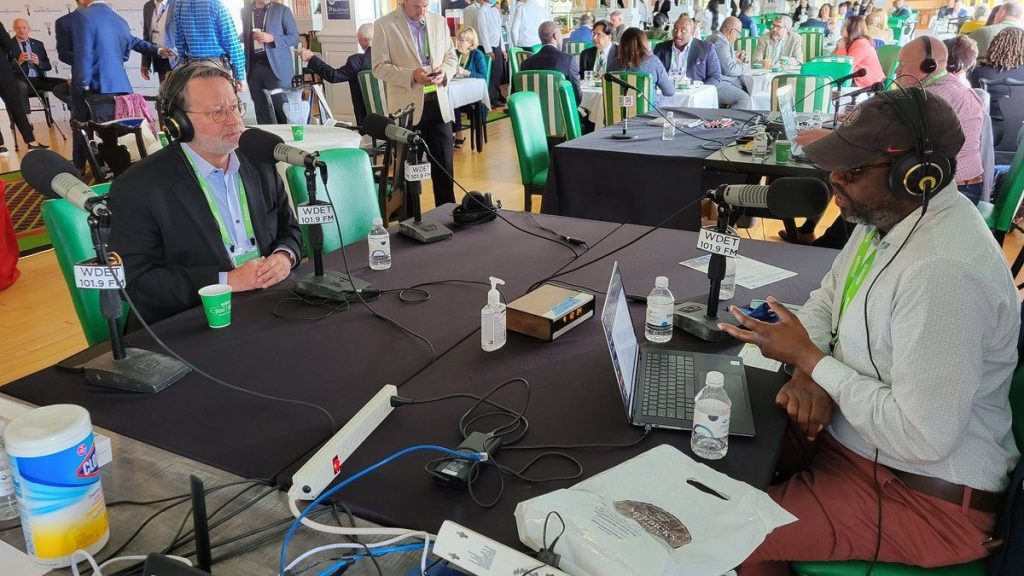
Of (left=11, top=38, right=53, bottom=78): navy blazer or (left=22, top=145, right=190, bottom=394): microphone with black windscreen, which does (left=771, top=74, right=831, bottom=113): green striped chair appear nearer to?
(left=22, top=145, right=190, bottom=394): microphone with black windscreen

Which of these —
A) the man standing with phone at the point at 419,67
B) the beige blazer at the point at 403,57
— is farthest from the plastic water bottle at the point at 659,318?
the beige blazer at the point at 403,57

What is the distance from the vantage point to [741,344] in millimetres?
1569

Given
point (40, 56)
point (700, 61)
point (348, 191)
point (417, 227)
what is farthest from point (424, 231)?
point (40, 56)

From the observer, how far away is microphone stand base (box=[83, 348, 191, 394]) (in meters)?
1.35

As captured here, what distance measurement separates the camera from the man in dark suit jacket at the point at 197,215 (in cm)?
183

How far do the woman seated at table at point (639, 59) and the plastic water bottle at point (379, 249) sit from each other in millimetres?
3862

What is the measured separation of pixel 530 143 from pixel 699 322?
277 cm

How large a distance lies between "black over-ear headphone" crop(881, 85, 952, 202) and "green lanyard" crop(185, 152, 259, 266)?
5.48ft

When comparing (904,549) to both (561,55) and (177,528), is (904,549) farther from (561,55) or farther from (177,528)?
(561,55)

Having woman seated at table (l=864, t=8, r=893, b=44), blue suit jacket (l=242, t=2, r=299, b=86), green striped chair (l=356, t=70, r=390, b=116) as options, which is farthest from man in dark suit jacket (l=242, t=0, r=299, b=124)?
woman seated at table (l=864, t=8, r=893, b=44)

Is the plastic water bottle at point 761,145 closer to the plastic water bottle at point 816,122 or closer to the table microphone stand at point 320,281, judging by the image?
the plastic water bottle at point 816,122

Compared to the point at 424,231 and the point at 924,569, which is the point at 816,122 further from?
the point at 924,569

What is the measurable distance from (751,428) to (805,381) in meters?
0.18

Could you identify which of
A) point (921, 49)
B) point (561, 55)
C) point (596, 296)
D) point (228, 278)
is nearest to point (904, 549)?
point (596, 296)
